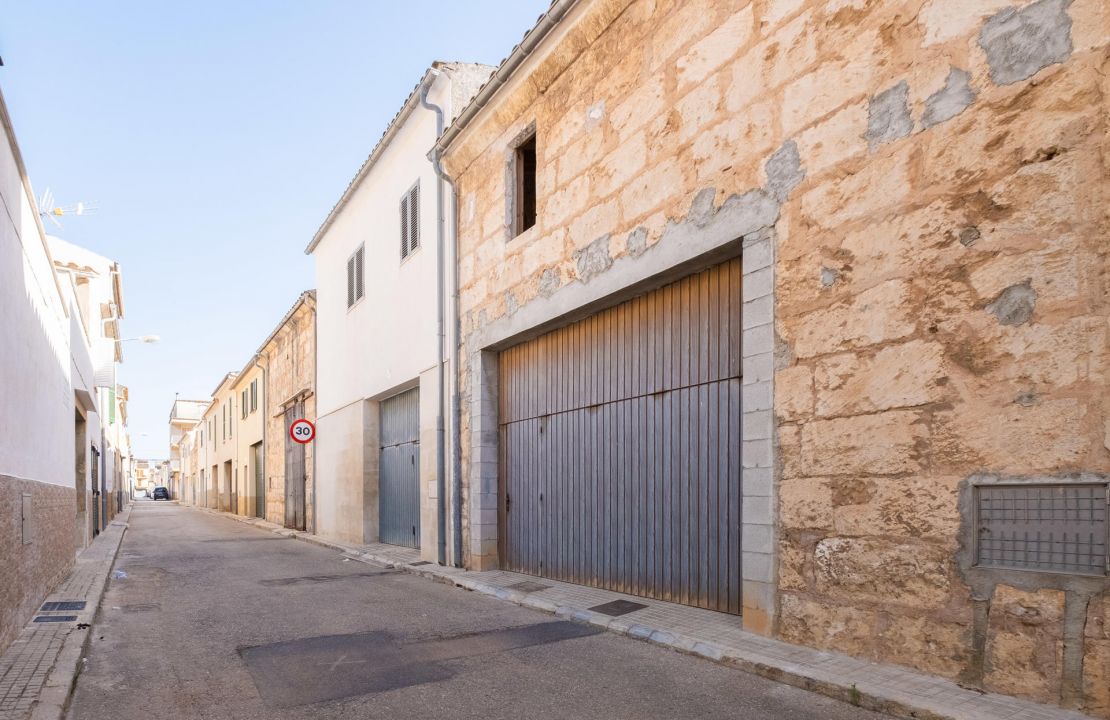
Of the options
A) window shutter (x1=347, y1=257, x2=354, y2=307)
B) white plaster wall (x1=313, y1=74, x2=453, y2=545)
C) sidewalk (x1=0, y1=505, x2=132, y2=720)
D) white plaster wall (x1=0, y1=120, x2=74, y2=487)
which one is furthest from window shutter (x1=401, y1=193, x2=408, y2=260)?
sidewalk (x1=0, y1=505, x2=132, y2=720)

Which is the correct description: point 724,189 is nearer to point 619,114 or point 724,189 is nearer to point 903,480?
point 619,114

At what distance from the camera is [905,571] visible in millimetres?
4328

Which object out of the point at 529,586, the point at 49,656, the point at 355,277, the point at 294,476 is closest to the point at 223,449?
the point at 294,476

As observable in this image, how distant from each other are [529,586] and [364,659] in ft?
9.78

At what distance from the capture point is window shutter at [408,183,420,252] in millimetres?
11938

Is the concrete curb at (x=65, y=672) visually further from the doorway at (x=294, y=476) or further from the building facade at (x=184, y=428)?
the building facade at (x=184, y=428)

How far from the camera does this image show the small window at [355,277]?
594 inches

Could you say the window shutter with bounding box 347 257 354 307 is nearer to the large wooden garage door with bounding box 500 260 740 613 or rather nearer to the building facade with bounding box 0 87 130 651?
the building facade with bounding box 0 87 130 651

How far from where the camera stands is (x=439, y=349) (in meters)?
10.4

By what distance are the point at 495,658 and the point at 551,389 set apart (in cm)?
381

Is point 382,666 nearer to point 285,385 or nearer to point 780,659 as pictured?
point 780,659

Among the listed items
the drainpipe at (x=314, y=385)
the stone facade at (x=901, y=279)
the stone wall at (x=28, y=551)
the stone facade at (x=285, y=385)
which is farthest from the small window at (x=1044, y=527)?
the stone facade at (x=285, y=385)

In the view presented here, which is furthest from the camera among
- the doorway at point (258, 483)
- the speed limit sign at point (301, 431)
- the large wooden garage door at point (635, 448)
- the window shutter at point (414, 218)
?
the doorway at point (258, 483)

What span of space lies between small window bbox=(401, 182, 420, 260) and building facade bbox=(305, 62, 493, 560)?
32mm
